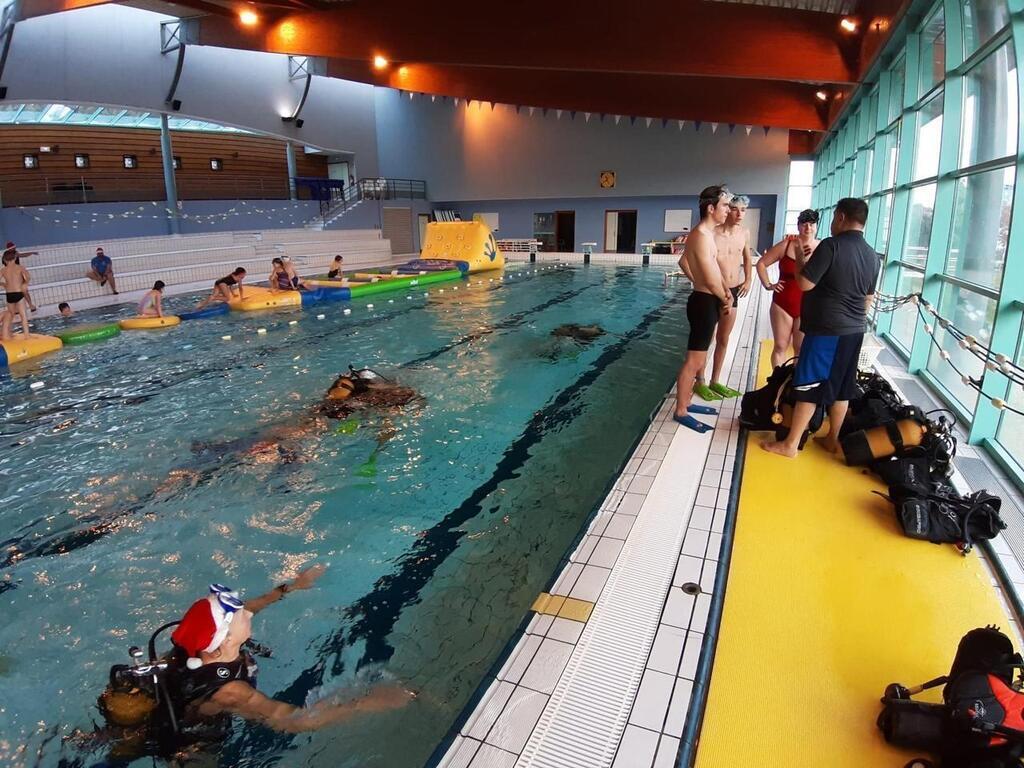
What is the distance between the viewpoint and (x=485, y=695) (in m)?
1.76

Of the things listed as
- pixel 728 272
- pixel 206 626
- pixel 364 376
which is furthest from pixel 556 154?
pixel 206 626

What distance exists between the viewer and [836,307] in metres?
2.84

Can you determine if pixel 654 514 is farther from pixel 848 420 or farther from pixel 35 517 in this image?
pixel 35 517

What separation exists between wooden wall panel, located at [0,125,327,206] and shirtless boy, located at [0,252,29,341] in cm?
830

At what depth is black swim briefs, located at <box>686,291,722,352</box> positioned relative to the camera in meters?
3.50

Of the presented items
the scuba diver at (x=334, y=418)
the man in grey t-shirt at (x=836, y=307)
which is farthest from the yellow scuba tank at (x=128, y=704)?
the man in grey t-shirt at (x=836, y=307)

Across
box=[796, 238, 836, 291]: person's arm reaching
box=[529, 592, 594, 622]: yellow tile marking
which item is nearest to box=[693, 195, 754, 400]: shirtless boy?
box=[796, 238, 836, 291]: person's arm reaching

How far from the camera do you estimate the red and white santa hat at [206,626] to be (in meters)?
1.75

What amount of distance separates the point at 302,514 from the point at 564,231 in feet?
72.2

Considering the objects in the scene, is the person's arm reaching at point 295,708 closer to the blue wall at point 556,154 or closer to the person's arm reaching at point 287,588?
the person's arm reaching at point 287,588

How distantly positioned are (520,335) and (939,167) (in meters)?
4.66

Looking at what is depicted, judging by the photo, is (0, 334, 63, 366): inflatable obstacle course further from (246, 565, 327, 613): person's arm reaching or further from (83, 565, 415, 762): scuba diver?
(83, 565, 415, 762): scuba diver

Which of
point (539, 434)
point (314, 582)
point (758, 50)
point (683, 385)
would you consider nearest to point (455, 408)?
point (539, 434)

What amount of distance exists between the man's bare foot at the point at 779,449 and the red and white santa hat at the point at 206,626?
2.75 meters
